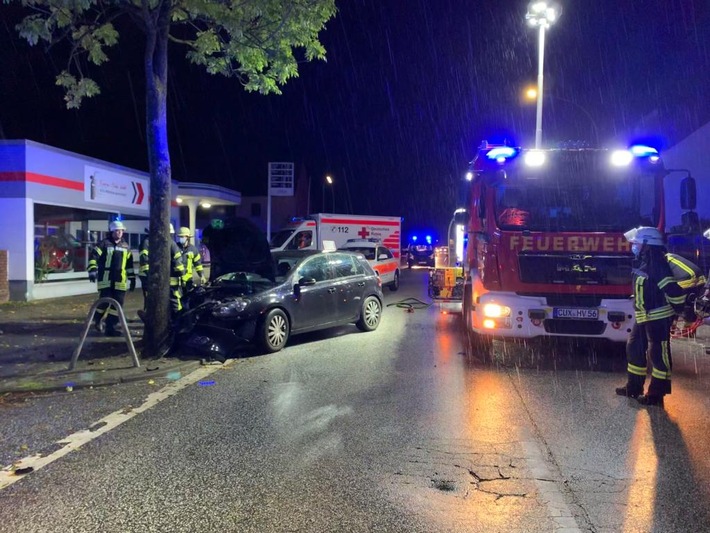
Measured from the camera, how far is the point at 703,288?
28.0 ft

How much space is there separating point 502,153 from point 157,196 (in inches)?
195

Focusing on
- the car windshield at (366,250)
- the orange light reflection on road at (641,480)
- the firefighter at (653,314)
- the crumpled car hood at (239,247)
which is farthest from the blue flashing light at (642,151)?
the car windshield at (366,250)

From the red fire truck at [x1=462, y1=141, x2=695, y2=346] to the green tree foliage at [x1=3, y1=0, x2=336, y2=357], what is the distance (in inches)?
150

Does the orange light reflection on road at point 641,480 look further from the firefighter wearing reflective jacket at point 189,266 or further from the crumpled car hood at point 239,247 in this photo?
the firefighter wearing reflective jacket at point 189,266

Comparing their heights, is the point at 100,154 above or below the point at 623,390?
above

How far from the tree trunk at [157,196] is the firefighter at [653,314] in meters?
6.08

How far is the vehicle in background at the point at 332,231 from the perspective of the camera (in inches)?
772

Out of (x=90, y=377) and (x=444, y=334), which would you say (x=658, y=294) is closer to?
(x=444, y=334)

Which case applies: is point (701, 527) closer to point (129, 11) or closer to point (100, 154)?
point (129, 11)

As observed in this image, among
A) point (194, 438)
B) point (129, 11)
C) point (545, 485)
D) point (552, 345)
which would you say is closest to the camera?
point (545, 485)

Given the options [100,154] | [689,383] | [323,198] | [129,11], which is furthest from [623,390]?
[323,198]

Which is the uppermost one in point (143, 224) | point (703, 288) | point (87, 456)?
point (143, 224)

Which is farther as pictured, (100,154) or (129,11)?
(100,154)

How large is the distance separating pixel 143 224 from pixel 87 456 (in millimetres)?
18513
